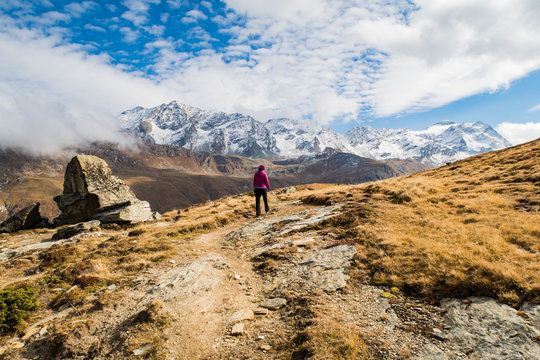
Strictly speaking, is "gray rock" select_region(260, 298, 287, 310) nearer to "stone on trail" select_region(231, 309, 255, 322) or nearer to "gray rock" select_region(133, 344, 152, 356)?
"stone on trail" select_region(231, 309, 255, 322)

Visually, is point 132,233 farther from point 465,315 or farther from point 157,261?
point 465,315

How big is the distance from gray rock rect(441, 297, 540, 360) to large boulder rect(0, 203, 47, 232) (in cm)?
4513

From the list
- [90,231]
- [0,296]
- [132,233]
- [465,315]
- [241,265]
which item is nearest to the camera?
[465,315]

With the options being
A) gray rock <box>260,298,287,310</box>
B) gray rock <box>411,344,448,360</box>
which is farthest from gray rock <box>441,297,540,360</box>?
gray rock <box>260,298,287,310</box>

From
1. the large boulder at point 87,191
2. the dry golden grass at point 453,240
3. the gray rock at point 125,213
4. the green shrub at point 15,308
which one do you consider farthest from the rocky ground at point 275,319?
the large boulder at point 87,191

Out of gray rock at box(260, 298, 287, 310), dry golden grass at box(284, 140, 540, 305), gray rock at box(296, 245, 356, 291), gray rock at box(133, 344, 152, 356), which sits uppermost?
dry golden grass at box(284, 140, 540, 305)

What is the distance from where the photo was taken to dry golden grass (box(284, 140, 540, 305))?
7.17 meters

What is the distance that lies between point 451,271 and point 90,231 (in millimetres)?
27097

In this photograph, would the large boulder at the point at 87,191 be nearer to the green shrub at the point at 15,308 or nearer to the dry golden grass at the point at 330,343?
the green shrub at the point at 15,308

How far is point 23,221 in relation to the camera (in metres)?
33.7

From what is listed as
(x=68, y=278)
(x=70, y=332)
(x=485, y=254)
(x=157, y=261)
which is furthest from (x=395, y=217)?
(x=68, y=278)

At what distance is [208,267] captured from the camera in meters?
11.6

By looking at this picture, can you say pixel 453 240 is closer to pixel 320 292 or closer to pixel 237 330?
pixel 320 292

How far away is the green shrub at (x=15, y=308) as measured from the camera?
27.9 feet
